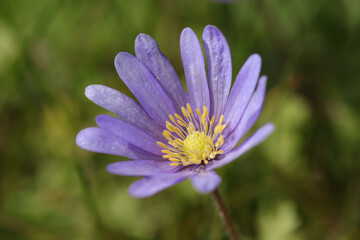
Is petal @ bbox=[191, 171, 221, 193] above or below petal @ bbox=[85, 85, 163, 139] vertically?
below

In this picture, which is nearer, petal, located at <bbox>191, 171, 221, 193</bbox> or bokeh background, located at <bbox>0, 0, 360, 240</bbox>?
petal, located at <bbox>191, 171, 221, 193</bbox>

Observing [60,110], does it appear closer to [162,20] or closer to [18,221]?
[18,221]

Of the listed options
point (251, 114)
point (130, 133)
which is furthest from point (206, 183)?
point (130, 133)

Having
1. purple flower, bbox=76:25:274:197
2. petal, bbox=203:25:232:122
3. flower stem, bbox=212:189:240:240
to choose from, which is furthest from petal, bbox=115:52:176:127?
flower stem, bbox=212:189:240:240

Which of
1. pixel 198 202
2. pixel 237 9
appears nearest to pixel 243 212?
pixel 198 202

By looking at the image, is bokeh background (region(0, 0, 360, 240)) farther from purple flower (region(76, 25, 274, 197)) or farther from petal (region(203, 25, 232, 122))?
petal (region(203, 25, 232, 122))

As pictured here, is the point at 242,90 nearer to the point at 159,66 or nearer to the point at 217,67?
the point at 217,67

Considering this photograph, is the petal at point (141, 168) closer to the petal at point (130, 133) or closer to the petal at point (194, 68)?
the petal at point (130, 133)

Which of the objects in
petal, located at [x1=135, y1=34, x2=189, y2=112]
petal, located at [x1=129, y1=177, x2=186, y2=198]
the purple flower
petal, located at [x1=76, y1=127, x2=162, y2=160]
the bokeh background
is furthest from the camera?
the bokeh background
